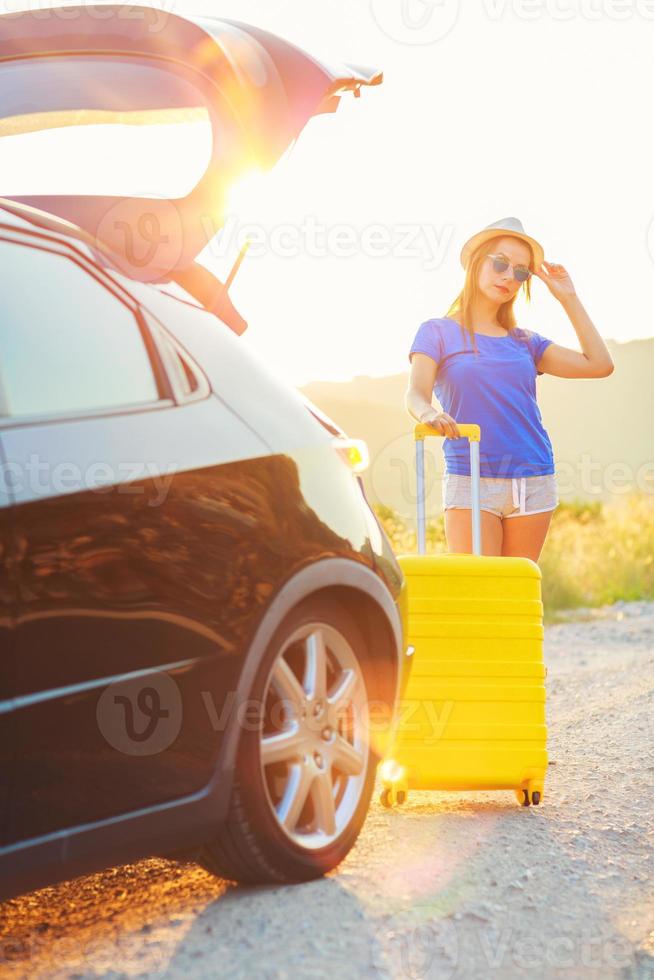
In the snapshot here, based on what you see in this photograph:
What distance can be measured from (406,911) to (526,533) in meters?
2.57

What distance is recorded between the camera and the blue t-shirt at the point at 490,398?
19.8 feet

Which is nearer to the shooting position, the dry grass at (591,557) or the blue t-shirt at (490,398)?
the blue t-shirt at (490,398)

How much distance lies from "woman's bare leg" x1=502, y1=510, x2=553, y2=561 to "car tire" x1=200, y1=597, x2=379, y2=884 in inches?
78.9

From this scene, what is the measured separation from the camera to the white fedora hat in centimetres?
607

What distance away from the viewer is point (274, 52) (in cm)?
429

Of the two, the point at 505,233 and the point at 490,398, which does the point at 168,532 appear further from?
the point at 505,233

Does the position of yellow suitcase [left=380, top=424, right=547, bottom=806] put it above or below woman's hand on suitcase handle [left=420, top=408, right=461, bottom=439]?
below

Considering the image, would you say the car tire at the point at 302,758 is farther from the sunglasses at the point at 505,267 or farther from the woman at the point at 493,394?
the sunglasses at the point at 505,267

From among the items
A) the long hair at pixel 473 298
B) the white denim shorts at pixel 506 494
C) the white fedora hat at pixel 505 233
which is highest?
the white fedora hat at pixel 505 233

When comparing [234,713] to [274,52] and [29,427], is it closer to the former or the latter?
[29,427]

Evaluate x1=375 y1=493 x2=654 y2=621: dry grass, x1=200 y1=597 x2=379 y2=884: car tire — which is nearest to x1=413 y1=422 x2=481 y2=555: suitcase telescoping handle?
x1=200 y1=597 x2=379 y2=884: car tire

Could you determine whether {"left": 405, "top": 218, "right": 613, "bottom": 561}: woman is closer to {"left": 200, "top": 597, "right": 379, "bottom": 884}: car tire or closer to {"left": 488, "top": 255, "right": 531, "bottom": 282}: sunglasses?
{"left": 488, "top": 255, "right": 531, "bottom": 282}: sunglasses

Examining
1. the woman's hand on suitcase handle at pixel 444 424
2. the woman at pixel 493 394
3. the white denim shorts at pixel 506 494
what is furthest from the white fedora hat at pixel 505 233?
the woman's hand on suitcase handle at pixel 444 424

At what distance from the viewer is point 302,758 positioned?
12.8 feet
